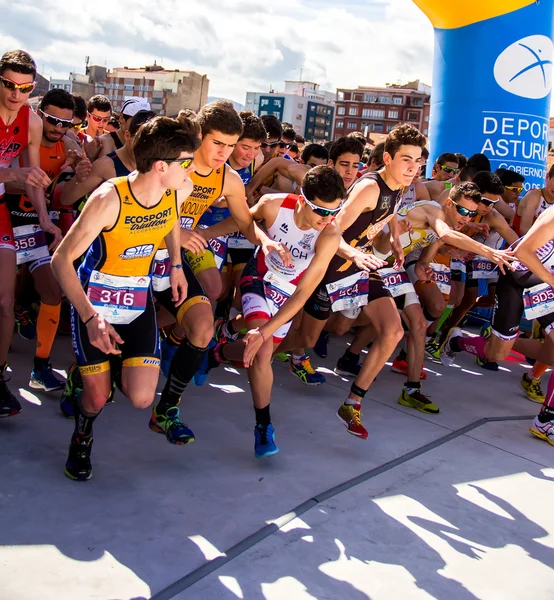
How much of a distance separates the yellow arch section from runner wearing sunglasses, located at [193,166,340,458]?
628cm

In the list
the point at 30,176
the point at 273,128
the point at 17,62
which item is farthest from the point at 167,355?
the point at 273,128

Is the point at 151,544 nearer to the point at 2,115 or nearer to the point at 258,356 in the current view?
the point at 258,356

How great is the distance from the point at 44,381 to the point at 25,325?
122 centimetres

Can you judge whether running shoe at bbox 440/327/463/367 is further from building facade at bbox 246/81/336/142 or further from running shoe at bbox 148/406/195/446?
building facade at bbox 246/81/336/142

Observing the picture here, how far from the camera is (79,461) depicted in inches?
129

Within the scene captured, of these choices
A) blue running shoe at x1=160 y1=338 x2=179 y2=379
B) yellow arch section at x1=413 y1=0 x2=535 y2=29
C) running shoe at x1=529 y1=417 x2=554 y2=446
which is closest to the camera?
blue running shoe at x1=160 y1=338 x2=179 y2=379

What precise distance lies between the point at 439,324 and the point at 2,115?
15.5 feet

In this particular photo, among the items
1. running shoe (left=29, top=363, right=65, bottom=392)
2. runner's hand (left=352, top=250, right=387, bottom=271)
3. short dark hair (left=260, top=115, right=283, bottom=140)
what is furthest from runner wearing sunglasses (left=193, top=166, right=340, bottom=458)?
short dark hair (left=260, top=115, right=283, bottom=140)

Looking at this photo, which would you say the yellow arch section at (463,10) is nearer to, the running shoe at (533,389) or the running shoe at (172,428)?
the running shoe at (533,389)

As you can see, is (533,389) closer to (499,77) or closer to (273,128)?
(273,128)

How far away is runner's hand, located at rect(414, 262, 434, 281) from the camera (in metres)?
5.46

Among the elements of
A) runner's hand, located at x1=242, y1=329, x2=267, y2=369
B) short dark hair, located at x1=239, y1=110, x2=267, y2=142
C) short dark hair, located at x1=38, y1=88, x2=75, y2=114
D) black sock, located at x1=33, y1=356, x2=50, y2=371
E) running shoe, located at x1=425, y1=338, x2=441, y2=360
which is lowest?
running shoe, located at x1=425, y1=338, x2=441, y2=360

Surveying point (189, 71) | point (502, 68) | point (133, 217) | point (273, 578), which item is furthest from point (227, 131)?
point (189, 71)

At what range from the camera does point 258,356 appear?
3.77 m
